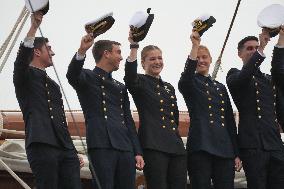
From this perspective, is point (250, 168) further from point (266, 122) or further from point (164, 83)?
point (164, 83)

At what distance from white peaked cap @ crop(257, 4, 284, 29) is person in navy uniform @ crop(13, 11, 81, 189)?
1335 millimetres

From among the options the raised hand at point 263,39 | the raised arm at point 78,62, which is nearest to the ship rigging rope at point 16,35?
the raised arm at point 78,62

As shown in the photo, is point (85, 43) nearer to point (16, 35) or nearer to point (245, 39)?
point (245, 39)

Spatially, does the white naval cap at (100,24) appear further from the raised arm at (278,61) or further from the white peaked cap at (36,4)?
the raised arm at (278,61)

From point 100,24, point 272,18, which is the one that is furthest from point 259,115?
point 100,24

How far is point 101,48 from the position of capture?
3.84 m

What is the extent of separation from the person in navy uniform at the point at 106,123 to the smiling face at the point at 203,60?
566mm

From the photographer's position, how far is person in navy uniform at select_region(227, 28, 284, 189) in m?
3.72

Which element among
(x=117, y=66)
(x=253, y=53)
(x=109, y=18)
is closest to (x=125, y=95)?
(x=117, y=66)

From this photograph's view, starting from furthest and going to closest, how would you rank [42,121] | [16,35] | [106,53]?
1. [16,35]
2. [106,53]
3. [42,121]

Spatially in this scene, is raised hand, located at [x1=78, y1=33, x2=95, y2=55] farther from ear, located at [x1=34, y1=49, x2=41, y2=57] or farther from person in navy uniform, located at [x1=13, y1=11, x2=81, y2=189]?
ear, located at [x1=34, y1=49, x2=41, y2=57]

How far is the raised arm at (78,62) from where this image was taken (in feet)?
11.1

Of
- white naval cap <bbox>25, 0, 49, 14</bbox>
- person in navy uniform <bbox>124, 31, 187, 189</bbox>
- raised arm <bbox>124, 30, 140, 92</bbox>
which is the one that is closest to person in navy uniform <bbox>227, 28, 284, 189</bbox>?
person in navy uniform <bbox>124, 31, 187, 189</bbox>

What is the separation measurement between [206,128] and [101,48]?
84 centimetres
